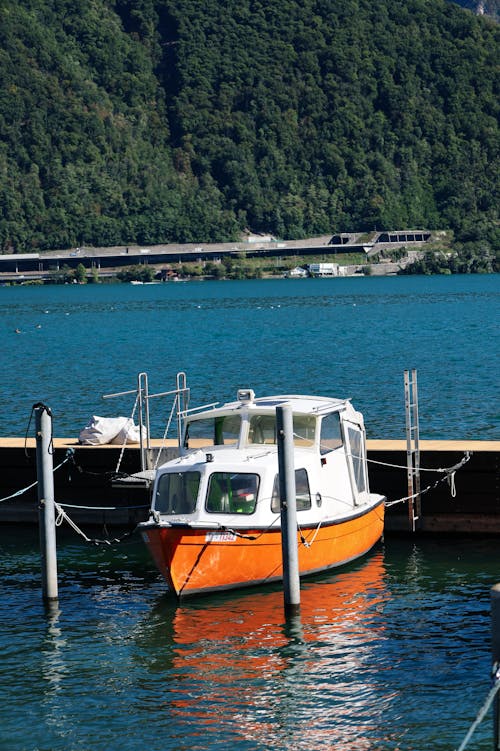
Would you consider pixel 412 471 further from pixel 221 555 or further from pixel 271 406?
pixel 221 555

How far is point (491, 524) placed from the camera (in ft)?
85.3

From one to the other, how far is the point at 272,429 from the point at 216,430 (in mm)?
1049

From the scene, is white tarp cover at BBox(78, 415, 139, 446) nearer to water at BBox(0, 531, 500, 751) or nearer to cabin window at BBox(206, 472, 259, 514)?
water at BBox(0, 531, 500, 751)

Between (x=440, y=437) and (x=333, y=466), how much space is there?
18.3 meters

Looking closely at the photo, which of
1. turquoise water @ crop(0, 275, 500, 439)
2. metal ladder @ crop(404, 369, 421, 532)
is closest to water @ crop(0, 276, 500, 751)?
metal ladder @ crop(404, 369, 421, 532)

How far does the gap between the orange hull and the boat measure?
0.05ft

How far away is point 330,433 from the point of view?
24984 millimetres

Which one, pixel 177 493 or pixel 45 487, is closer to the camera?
pixel 45 487

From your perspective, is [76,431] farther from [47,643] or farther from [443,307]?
[443,307]

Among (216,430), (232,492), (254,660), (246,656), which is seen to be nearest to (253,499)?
(232,492)

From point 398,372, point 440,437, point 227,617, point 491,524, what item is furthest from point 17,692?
point 398,372

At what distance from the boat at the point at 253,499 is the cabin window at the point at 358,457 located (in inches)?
0.7

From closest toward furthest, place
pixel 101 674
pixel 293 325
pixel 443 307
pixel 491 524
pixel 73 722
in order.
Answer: pixel 73 722
pixel 101 674
pixel 491 524
pixel 293 325
pixel 443 307

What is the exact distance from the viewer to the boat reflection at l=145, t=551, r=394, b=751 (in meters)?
17.5
